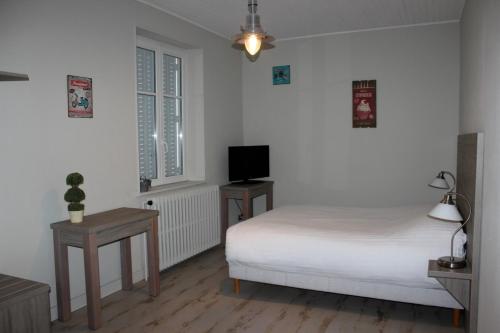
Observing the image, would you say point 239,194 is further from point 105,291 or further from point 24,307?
point 24,307

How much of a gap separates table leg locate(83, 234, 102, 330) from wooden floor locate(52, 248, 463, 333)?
11cm

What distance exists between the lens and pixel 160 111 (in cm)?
459

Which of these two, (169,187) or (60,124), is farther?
(169,187)

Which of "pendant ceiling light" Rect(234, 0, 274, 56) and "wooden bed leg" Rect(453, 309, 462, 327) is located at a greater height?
"pendant ceiling light" Rect(234, 0, 274, 56)

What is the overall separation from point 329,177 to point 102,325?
133 inches

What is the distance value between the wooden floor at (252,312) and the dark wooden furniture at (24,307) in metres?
0.81

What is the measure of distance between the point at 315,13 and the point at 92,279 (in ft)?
11.0

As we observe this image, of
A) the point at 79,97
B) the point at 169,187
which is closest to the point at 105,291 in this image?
the point at 169,187

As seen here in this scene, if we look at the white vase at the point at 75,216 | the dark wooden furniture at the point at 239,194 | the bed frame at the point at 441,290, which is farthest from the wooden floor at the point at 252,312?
the dark wooden furniture at the point at 239,194

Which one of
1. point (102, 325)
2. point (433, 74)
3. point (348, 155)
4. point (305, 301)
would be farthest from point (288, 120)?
point (102, 325)

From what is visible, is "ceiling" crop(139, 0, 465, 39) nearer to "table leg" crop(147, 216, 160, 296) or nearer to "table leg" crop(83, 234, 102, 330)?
"table leg" crop(147, 216, 160, 296)

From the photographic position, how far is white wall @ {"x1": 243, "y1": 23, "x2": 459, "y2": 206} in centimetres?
498

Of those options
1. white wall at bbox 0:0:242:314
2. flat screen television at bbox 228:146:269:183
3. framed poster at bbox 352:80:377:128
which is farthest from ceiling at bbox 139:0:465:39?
flat screen television at bbox 228:146:269:183

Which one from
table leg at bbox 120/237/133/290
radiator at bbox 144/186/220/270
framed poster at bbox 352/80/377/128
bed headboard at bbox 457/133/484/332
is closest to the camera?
bed headboard at bbox 457/133/484/332
